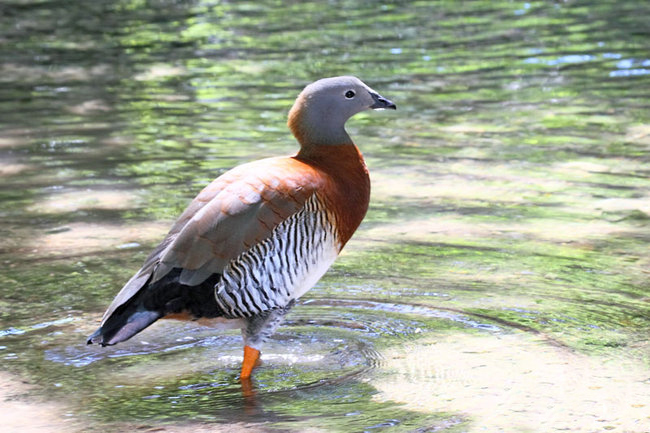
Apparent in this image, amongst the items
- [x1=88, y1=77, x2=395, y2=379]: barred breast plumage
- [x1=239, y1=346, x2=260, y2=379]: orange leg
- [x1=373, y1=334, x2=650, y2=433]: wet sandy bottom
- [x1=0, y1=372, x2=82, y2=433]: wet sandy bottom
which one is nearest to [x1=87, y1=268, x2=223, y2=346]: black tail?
[x1=88, y1=77, x2=395, y2=379]: barred breast plumage

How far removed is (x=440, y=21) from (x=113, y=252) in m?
10.8

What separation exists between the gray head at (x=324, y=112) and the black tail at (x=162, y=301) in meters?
0.94

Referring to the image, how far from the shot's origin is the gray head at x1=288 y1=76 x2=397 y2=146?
216 inches

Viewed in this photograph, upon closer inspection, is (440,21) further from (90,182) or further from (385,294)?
(385,294)

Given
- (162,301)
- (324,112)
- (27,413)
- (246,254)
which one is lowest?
(27,413)

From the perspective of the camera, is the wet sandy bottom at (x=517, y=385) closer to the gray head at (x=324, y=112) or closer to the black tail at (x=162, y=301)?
the black tail at (x=162, y=301)

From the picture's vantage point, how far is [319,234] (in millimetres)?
5203

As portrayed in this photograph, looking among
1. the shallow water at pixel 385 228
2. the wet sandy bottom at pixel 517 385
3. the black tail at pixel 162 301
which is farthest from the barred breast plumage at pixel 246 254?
the wet sandy bottom at pixel 517 385

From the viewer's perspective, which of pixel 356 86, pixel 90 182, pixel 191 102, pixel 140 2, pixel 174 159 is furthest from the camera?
pixel 140 2

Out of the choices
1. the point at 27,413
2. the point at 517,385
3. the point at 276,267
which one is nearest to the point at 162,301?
the point at 276,267

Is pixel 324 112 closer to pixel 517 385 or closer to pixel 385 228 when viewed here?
pixel 517 385

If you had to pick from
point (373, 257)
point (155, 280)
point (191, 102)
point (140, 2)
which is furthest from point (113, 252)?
point (140, 2)

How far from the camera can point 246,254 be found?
16.6 feet

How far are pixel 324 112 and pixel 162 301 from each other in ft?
4.19
